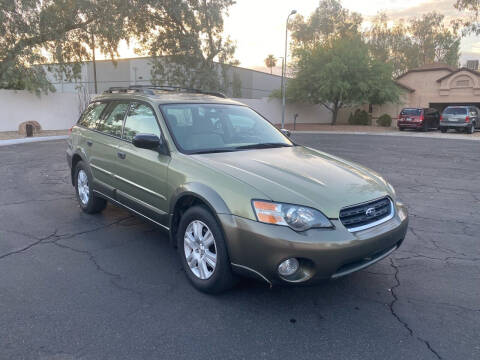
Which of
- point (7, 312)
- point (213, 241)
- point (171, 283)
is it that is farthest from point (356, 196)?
point (7, 312)

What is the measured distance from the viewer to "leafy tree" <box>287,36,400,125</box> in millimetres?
29781

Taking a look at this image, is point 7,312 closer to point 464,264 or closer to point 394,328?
point 394,328

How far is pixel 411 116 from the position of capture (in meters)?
28.0

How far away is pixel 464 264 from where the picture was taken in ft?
13.5

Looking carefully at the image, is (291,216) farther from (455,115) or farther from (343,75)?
(343,75)

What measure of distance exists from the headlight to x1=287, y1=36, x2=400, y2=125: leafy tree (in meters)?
28.3

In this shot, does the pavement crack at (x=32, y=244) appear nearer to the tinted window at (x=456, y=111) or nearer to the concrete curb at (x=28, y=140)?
the concrete curb at (x=28, y=140)

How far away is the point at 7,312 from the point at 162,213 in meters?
1.52

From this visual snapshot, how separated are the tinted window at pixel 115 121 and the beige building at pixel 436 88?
3369 cm

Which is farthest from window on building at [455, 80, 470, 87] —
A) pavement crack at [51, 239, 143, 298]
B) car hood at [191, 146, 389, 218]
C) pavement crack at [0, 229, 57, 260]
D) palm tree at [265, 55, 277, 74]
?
palm tree at [265, 55, 277, 74]

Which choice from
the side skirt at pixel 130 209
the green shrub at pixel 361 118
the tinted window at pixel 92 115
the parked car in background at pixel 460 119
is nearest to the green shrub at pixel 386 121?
the green shrub at pixel 361 118

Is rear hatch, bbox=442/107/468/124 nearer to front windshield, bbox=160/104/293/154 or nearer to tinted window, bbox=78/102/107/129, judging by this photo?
front windshield, bbox=160/104/293/154

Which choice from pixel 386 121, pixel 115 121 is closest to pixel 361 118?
pixel 386 121

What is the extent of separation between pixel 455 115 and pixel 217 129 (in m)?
26.9
